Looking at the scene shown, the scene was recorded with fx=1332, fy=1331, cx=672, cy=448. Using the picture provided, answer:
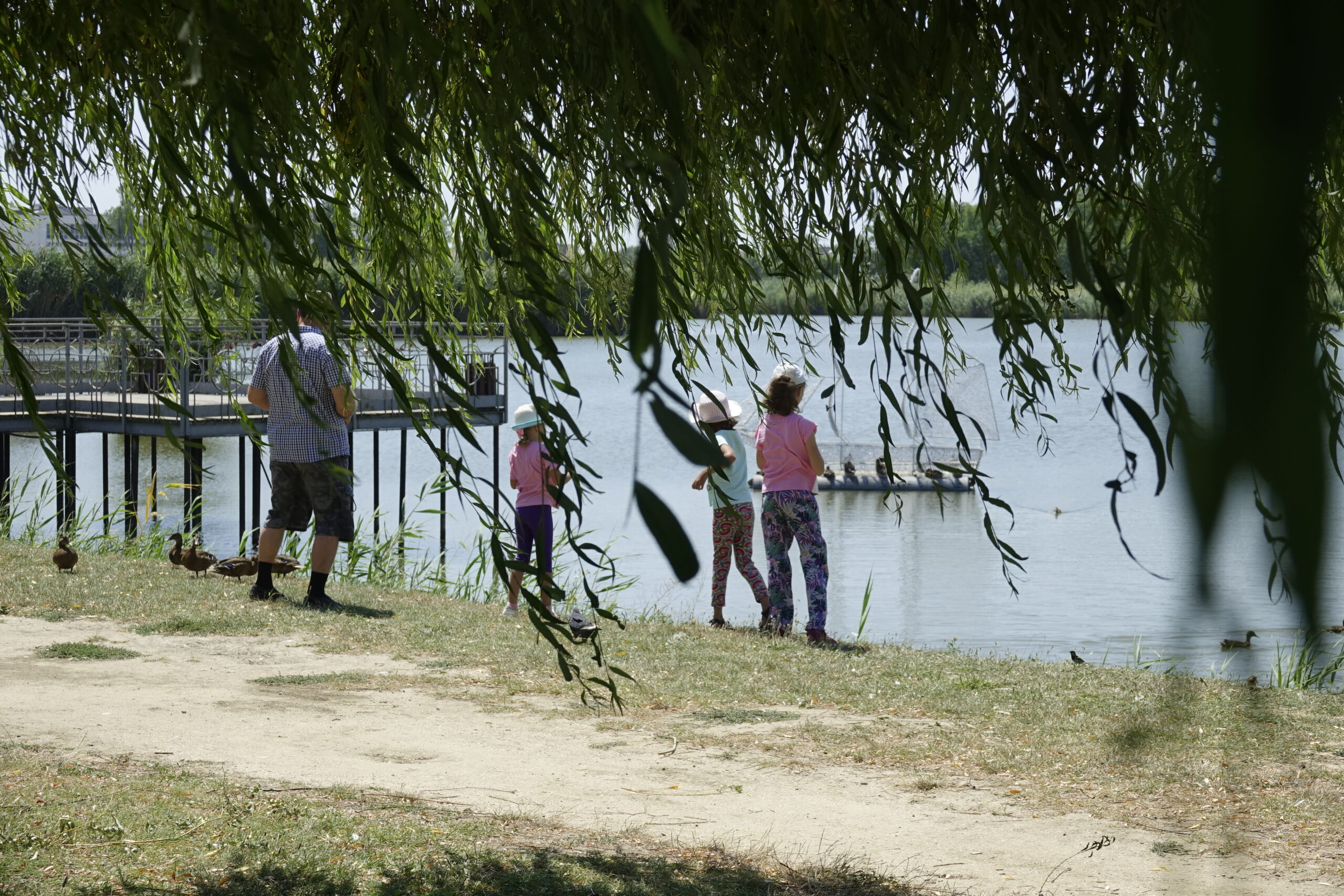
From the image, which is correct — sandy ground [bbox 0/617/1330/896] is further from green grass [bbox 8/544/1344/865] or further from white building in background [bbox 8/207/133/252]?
white building in background [bbox 8/207/133/252]

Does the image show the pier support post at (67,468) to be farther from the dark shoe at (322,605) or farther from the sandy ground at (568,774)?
the sandy ground at (568,774)

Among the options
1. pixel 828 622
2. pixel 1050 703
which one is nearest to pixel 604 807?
pixel 1050 703

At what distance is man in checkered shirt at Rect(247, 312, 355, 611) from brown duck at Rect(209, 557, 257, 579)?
1.17ft

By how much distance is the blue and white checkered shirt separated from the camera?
787 cm

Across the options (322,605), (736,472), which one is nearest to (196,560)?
(322,605)

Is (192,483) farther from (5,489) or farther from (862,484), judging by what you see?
(862,484)

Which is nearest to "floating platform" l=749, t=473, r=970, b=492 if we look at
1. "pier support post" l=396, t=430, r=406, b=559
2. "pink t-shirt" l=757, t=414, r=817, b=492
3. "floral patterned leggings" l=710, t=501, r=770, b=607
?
"pier support post" l=396, t=430, r=406, b=559

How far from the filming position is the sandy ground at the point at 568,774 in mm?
4586

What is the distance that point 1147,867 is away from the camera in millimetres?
4516

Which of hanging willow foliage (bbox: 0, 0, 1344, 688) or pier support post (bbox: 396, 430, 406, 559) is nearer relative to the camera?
hanging willow foliage (bbox: 0, 0, 1344, 688)

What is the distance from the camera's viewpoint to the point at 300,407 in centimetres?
773

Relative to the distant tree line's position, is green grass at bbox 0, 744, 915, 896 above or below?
below

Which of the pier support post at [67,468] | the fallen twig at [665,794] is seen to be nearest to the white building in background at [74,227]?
the fallen twig at [665,794]

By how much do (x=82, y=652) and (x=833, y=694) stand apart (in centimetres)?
422
